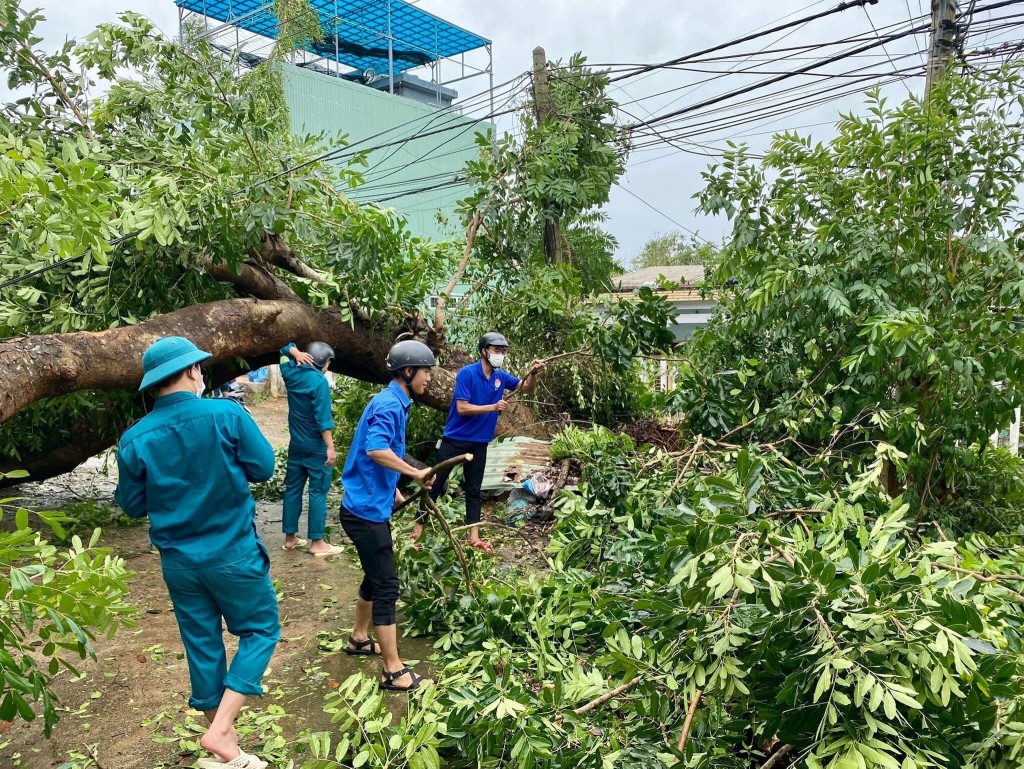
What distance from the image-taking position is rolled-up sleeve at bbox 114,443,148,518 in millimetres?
3023

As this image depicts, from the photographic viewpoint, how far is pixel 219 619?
3.21 m

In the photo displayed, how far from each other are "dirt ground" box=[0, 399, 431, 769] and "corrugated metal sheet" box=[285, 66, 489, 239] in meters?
13.0

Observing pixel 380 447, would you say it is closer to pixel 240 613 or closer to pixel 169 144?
pixel 240 613

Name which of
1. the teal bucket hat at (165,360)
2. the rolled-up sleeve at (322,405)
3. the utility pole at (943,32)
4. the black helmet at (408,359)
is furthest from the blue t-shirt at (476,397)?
the utility pole at (943,32)

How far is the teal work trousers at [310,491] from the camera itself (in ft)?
20.3

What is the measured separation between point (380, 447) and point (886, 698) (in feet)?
8.29

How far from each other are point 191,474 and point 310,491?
3272 millimetres

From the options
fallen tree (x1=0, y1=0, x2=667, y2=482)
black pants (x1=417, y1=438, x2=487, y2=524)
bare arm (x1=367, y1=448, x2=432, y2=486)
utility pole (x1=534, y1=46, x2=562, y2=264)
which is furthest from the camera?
utility pole (x1=534, y1=46, x2=562, y2=264)

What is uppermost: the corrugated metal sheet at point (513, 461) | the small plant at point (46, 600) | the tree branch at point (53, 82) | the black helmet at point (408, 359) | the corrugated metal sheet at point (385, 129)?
the corrugated metal sheet at point (385, 129)

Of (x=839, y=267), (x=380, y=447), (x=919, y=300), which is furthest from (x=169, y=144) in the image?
(x=919, y=300)

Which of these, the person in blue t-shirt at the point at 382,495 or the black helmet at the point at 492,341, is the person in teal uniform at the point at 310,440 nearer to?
the black helmet at the point at 492,341

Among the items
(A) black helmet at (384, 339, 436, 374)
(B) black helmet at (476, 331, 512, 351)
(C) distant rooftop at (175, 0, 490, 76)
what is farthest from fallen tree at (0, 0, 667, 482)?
(C) distant rooftop at (175, 0, 490, 76)

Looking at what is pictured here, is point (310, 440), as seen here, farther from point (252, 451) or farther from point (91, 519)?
point (252, 451)

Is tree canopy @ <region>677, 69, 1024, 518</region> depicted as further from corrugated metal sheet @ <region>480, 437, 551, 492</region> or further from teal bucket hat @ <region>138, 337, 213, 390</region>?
teal bucket hat @ <region>138, 337, 213, 390</region>
